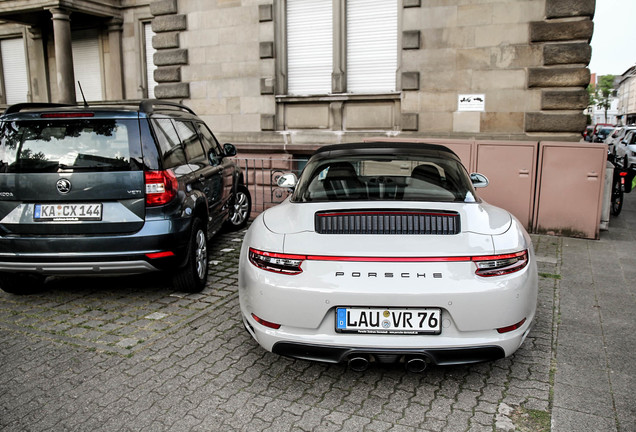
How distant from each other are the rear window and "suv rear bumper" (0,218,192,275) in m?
0.61

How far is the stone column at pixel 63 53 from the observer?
15281mm

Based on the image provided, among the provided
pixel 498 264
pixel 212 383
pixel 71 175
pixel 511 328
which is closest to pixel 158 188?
pixel 71 175

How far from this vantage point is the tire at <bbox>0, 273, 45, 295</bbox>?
17.1ft

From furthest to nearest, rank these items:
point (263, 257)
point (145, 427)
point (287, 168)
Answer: point (287, 168), point (263, 257), point (145, 427)

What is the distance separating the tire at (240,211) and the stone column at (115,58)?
32.1 ft

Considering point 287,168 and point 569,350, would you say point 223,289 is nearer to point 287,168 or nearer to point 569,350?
point 569,350

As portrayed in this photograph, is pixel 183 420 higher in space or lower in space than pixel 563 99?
lower

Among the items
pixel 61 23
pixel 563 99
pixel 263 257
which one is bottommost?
pixel 263 257

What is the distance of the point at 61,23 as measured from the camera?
15.3 m

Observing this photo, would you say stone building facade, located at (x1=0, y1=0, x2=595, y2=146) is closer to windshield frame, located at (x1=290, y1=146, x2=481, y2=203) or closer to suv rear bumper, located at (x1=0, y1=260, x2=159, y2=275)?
windshield frame, located at (x1=290, y1=146, x2=481, y2=203)

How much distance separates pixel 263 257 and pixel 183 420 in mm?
1060

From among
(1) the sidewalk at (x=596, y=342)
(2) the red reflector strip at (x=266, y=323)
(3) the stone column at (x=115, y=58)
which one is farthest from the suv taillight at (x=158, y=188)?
(3) the stone column at (x=115, y=58)

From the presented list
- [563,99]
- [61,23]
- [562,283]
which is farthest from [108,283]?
[61,23]

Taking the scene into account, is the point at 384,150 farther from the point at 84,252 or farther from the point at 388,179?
the point at 84,252
